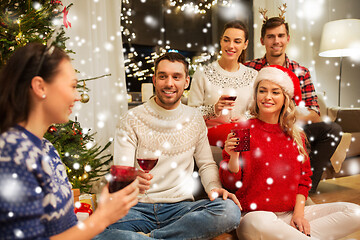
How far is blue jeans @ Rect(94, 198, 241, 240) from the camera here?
4.60ft

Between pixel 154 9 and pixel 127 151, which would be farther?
pixel 154 9

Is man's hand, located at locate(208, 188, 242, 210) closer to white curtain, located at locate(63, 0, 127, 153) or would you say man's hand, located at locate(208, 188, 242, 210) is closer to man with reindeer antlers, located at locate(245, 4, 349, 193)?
man with reindeer antlers, located at locate(245, 4, 349, 193)

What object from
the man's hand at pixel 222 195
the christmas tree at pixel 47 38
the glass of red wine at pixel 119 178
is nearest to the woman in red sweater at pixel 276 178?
the man's hand at pixel 222 195

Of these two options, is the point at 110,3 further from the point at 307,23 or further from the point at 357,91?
the point at 357,91

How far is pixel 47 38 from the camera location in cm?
165

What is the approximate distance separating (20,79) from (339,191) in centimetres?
269

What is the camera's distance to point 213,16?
14.8 ft

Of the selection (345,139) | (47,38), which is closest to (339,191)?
(345,139)

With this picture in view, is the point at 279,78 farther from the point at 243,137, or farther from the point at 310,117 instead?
the point at 310,117

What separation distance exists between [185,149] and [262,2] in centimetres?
351

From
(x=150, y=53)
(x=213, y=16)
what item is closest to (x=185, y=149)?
(x=150, y=53)

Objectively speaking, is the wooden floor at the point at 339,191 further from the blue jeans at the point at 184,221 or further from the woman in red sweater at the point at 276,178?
the blue jeans at the point at 184,221

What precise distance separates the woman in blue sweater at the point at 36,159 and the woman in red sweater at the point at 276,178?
787 mm

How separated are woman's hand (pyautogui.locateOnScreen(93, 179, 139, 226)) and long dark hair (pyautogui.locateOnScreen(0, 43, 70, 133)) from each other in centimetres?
31
